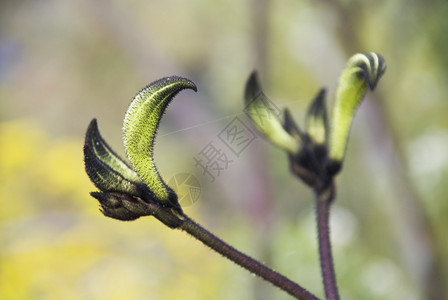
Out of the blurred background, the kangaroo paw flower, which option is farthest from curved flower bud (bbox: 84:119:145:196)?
the blurred background

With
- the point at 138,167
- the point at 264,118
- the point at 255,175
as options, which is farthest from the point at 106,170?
the point at 255,175

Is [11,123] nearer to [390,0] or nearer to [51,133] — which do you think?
[51,133]

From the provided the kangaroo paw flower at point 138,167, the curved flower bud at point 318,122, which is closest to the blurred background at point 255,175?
the curved flower bud at point 318,122

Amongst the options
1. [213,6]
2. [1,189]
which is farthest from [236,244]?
[213,6]

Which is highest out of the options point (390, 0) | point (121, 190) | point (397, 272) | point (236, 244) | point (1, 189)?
point (121, 190)

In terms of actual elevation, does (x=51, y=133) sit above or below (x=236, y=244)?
above

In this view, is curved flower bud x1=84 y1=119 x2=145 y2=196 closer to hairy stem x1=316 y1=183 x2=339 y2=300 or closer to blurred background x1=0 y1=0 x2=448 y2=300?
hairy stem x1=316 y1=183 x2=339 y2=300
